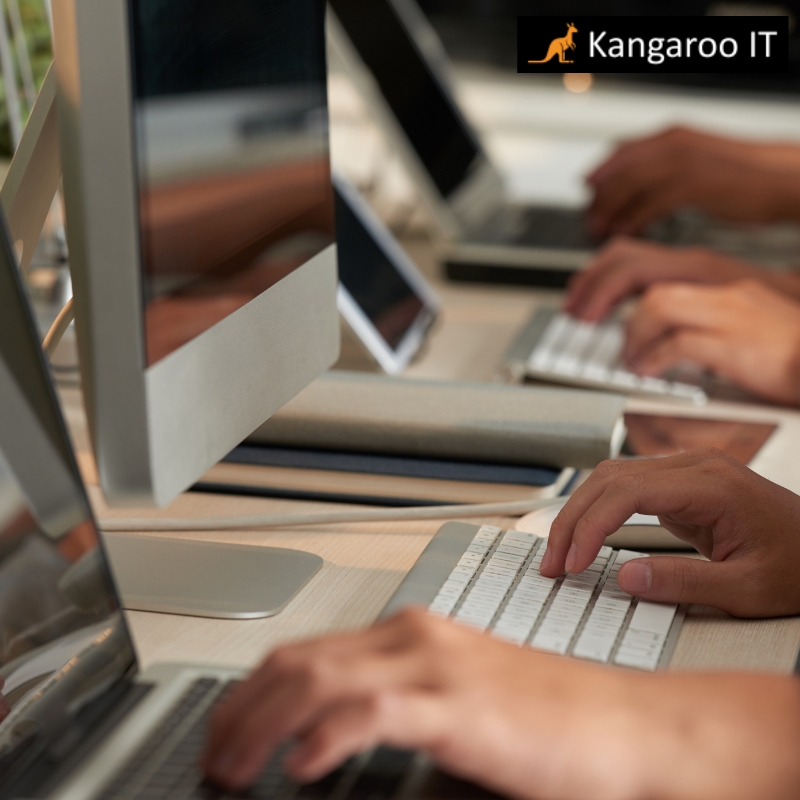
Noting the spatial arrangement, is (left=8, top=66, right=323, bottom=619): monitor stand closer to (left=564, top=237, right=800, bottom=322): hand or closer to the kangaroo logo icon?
the kangaroo logo icon

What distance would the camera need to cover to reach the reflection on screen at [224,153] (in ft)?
1.69

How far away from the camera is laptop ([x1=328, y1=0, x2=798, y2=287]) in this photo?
1395 mm

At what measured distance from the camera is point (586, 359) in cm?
111

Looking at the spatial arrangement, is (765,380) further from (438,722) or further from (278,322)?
(438,722)

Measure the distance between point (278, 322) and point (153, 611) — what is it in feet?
0.60

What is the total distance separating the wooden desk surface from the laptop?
45cm

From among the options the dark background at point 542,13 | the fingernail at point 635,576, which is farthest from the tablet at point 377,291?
the dark background at point 542,13

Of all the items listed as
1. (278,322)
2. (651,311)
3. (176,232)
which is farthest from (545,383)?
(176,232)

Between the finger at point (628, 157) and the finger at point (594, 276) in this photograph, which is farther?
the finger at point (628, 157)

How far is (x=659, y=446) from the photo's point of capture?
866 mm

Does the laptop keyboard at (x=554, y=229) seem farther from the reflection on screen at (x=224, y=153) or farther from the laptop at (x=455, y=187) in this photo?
the reflection on screen at (x=224, y=153)

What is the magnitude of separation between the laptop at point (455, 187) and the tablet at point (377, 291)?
21 centimetres

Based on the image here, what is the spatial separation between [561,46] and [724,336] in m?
0.32

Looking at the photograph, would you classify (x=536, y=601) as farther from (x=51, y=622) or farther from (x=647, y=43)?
(x=647, y=43)
